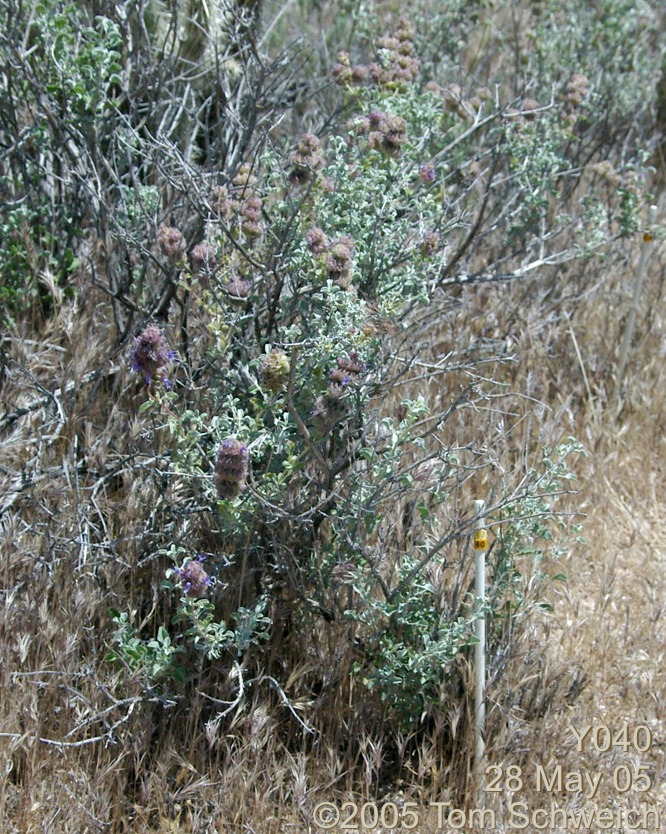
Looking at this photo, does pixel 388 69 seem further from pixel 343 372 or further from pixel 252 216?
pixel 343 372

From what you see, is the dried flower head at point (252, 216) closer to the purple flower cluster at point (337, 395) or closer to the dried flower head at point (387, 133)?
the dried flower head at point (387, 133)

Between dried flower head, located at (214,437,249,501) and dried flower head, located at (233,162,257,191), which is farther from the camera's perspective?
dried flower head, located at (233,162,257,191)

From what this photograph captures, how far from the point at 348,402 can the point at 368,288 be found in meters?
0.46

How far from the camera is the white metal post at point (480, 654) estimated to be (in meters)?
2.30

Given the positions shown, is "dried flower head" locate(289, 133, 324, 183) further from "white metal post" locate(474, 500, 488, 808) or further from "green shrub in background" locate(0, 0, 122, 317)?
"white metal post" locate(474, 500, 488, 808)

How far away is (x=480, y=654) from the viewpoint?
2.36 m

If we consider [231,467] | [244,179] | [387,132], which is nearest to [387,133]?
[387,132]

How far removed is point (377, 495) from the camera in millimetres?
2406

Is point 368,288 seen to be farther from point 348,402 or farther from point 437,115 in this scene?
point 437,115

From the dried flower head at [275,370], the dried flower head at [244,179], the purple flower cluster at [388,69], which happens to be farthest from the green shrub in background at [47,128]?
the dried flower head at [275,370]

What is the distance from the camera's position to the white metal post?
2.30 m

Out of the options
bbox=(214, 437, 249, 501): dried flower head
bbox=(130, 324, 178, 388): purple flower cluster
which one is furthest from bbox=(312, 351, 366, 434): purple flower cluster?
bbox=(130, 324, 178, 388): purple flower cluster

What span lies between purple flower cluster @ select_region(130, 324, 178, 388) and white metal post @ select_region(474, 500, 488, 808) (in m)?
0.80

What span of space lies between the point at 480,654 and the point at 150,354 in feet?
3.40
